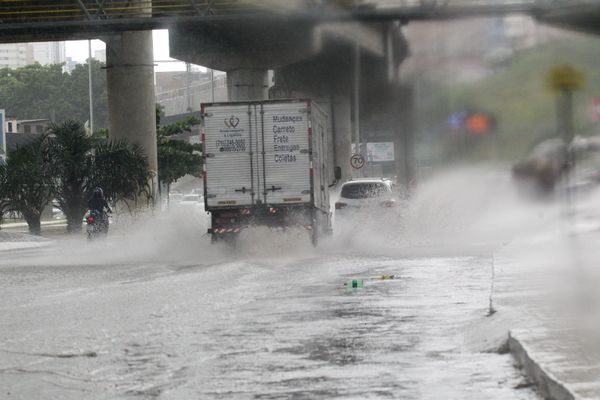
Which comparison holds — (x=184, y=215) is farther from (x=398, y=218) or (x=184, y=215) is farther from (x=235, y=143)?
(x=235, y=143)

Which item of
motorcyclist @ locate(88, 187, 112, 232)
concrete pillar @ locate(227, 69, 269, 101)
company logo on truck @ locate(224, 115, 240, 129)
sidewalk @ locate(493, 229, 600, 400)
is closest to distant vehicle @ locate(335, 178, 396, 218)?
motorcyclist @ locate(88, 187, 112, 232)

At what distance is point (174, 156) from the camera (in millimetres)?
71125

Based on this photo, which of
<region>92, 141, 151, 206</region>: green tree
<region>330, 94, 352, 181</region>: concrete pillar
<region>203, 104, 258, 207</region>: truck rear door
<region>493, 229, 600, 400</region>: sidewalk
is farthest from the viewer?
<region>330, 94, 352, 181</region>: concrete pillar

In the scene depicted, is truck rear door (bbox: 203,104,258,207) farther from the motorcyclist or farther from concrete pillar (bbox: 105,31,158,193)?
concrete pillar (bbox: 105,31,158,193)

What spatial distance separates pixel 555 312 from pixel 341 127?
200ft

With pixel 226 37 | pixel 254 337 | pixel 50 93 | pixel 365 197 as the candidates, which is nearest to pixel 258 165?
pixel 365 197

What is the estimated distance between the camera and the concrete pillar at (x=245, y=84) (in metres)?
48.8

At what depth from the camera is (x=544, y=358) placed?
9.48 m

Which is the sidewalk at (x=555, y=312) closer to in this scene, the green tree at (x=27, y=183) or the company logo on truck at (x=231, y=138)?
the company logo on truck at (x=231, y=138)

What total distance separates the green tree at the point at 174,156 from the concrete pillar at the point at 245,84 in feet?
70.5

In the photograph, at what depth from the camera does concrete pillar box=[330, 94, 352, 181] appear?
72.7 m

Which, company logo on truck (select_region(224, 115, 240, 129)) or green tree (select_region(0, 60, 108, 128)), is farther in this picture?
green tree (select_region(0, 60, 108, 128))

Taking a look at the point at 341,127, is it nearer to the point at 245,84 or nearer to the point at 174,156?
the point at 174,156

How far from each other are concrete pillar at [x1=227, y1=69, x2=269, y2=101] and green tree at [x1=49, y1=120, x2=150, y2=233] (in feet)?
14.7
